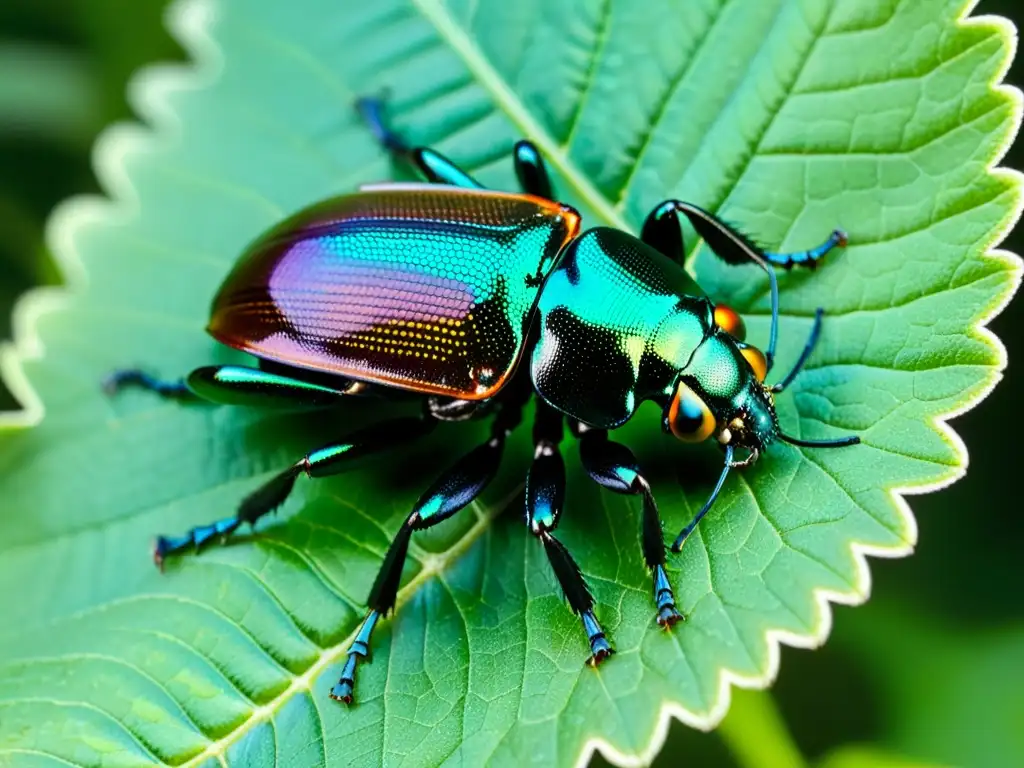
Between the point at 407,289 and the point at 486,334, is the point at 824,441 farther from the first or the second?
the point at 407,289

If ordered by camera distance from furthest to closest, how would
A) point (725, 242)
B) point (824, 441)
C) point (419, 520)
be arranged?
point (725, 242), point (419, 520), point (824, 441)

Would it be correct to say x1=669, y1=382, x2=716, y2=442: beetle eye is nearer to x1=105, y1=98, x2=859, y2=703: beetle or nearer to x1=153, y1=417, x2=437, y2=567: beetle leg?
x1=105, y1=98, x2=859, y2=703: beetle

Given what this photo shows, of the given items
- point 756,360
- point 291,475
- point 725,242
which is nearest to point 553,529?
point 756,360

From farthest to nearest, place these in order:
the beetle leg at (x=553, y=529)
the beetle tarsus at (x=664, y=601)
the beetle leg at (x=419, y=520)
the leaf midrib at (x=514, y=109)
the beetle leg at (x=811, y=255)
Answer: the leaf midrib at (x=514, y=109), the beetle leg at (x=811, y=255), the beetle leg at (x=419, y=520), the beetle leg at (x=553, y=529), the beetle tarsus at (x=664, y=601)

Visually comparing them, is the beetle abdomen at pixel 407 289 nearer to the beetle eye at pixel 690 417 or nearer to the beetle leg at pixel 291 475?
the beetle leg at pixel 291 475

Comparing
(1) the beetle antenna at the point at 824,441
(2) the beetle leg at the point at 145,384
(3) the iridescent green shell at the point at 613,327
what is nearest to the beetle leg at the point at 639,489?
(3) the iridescent green shell at the point at 613,327

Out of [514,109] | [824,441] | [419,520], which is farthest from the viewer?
[514,109]

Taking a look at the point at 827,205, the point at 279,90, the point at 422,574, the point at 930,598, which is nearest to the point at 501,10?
the point at 279,90

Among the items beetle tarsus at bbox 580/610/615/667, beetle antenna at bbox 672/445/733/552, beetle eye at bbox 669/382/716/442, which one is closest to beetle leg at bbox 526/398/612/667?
beetle tarsus at bbox 580/610/615/667
